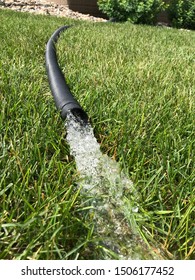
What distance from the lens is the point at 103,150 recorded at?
201 centimetres

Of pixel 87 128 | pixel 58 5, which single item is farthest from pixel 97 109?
pixel 58 5

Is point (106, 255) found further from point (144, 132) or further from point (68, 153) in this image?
point (144, 132)

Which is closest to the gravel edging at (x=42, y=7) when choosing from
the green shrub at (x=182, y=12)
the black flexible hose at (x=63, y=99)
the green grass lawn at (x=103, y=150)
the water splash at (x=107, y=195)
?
the green shrub at (x=182, y=12)

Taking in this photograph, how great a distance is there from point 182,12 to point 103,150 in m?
14.2

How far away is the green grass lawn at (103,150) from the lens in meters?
1.27

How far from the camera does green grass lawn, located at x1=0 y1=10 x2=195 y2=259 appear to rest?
127cm

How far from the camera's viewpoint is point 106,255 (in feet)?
4.14

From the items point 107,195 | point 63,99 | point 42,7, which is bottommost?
point 107,195

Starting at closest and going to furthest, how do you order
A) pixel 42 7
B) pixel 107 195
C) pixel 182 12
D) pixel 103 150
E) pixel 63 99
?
pixel 107 195 → pixel 103 150 → pixel 63 99 → pixel 42 7 → pixel 182 12

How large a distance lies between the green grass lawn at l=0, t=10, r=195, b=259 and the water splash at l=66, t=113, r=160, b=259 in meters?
0.05

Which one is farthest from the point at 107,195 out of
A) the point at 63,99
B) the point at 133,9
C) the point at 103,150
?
the point at 133,9

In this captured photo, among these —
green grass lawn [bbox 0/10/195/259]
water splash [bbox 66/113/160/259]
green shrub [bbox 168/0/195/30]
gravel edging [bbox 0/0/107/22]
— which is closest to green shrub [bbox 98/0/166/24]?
gravel edging [bbox 0/0/107/22]

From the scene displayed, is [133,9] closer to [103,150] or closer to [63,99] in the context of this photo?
[63,99]

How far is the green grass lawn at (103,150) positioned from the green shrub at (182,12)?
12.3 m
